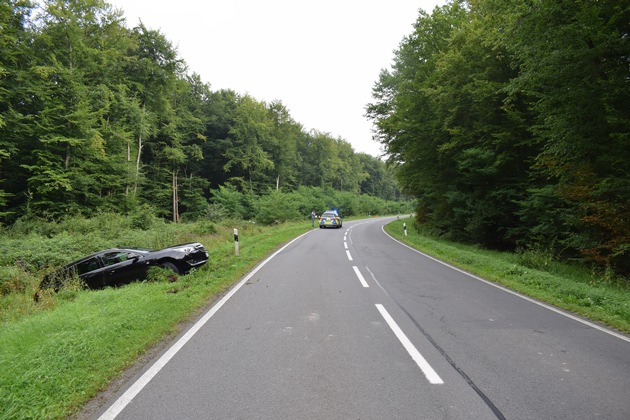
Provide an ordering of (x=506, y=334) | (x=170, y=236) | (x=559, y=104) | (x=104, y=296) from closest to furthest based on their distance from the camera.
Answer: (x=506, y=334)
(x=104, y=296)
(x=559, y=104)
(x=170, y=236)

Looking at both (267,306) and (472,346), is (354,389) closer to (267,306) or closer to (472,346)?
(472,346)

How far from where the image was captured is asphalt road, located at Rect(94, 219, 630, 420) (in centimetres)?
278

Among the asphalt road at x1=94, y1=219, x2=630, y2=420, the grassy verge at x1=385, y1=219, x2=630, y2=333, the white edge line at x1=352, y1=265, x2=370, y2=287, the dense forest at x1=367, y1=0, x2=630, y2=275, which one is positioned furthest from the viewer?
the dense forest at x1=367, y1=0, x2=630, y2=275

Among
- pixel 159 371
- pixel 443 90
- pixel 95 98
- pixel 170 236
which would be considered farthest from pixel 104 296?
pixel 95 98

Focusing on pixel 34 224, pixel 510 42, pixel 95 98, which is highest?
pixel 95 98

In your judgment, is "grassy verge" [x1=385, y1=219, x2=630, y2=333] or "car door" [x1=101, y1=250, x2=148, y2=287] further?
"car door" [x1=101, y1=250, x2=148, y2=287]

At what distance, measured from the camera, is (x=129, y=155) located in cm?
2838

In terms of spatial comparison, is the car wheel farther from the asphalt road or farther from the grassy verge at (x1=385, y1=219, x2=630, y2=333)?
the grassy verge at (x1=385, y1=219, x2=630, y2=333)

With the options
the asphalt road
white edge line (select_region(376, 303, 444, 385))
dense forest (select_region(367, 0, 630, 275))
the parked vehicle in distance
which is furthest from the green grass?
the parked vehicle in distance

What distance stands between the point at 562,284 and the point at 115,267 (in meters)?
11.5

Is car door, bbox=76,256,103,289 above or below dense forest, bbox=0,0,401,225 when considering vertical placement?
below

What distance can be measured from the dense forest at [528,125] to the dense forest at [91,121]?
21324mm

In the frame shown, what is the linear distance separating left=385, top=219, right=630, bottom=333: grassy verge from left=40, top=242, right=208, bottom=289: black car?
9203mm

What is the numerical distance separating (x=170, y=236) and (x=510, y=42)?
16.9 metres
